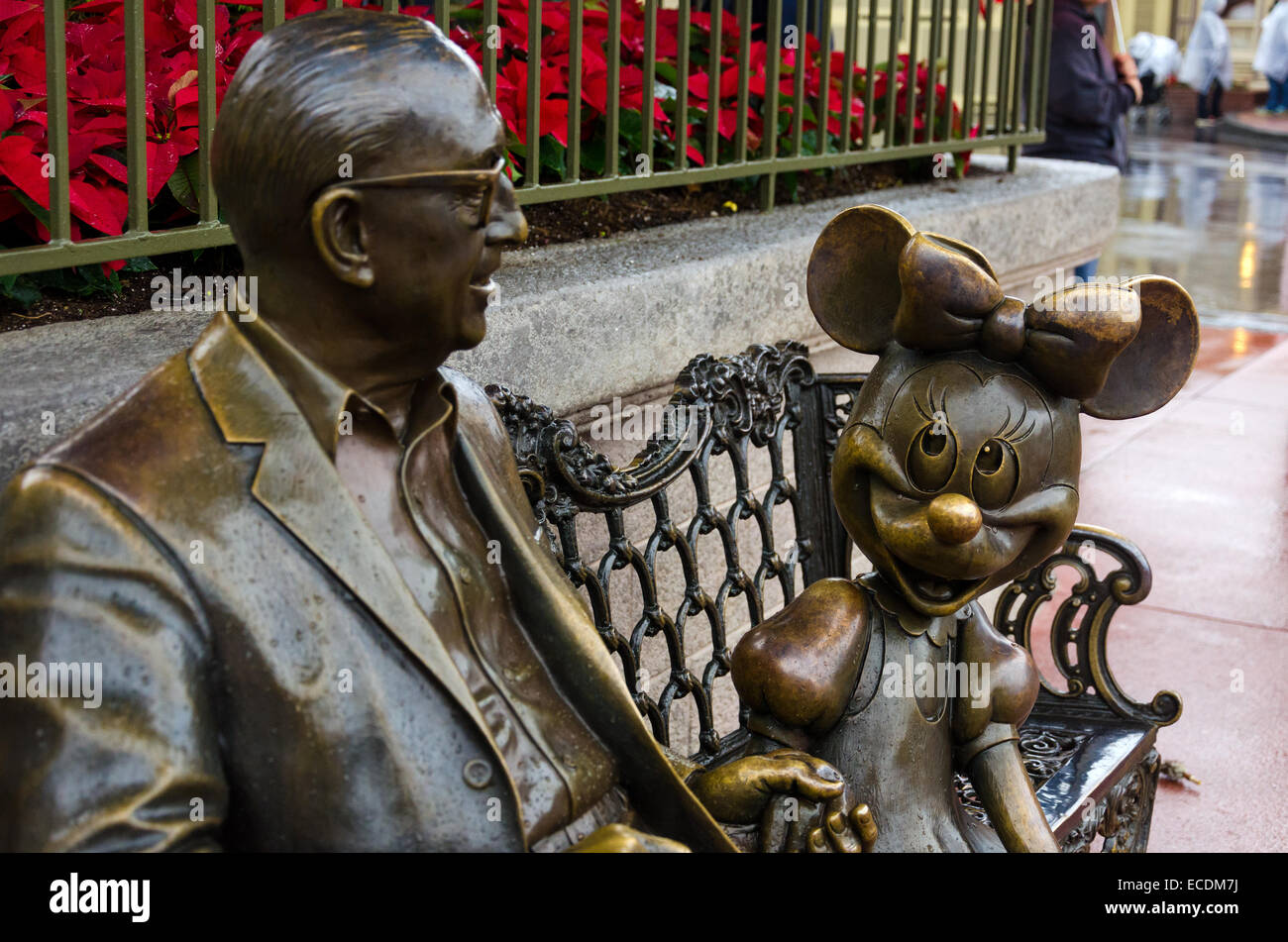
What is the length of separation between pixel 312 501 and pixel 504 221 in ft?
1.19

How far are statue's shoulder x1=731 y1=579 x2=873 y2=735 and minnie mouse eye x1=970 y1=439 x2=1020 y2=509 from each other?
0.27 meters

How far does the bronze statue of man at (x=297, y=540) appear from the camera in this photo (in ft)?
4.55

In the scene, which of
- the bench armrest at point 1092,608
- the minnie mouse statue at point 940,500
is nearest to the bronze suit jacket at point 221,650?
the minnie mouse statue at point 940,500

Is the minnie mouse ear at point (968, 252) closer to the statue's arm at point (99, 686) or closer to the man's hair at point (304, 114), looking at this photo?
the man's hair at point (304, 114)

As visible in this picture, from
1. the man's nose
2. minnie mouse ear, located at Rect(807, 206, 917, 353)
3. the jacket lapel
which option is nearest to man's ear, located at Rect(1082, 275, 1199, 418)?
minnie mouse ear, located at Rect(807, 206, 917, 353)

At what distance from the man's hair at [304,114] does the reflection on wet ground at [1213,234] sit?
9084 mm

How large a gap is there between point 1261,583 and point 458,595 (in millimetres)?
4495

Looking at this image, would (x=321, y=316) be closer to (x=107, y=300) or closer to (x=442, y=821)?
(x=442, y=821)

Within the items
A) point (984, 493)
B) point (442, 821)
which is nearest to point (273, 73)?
point (442, 821)

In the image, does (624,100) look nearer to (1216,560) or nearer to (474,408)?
(474,408)

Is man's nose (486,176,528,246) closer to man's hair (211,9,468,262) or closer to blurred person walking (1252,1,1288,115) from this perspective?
man's hair (211,9,468,262)

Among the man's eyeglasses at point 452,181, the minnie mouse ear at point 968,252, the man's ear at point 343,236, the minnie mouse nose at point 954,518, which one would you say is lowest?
the minnie mouse nose at point 954,518

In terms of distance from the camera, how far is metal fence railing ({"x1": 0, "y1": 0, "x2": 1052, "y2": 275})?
2.56 meters

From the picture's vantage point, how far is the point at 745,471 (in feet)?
10.7
